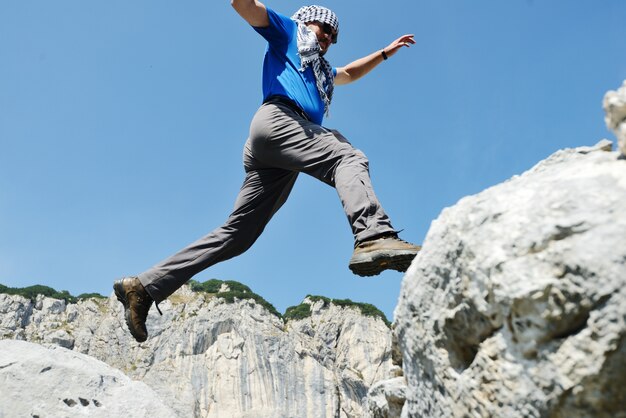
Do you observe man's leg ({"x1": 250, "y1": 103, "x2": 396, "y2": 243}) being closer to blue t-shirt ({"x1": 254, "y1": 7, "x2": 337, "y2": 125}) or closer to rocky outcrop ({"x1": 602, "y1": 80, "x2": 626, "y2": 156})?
blue t-shirt ({"x1": 254, "y1": 7, "x2": 337, "y2": 125})

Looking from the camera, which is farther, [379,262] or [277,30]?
[277,30]

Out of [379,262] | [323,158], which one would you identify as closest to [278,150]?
[323,158]

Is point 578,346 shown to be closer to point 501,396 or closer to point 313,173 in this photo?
point 501,396

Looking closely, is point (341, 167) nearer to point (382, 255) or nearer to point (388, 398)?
point (382, 255)

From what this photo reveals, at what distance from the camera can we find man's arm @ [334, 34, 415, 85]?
24.0 ft

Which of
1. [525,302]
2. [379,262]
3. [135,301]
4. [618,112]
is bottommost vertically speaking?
[525,302]

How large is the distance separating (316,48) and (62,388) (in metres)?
4.86

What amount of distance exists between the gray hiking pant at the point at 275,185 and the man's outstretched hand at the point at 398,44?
1972mm

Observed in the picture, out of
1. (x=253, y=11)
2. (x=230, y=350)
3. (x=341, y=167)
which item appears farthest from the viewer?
(x=230, y=350)

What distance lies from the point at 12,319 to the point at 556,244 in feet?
289

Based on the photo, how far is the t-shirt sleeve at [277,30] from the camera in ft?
19.7

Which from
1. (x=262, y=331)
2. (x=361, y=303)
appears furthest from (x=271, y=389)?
(x=361, y=303)

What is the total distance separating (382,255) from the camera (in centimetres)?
451

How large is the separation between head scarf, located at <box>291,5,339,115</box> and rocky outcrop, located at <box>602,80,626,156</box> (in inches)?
142
